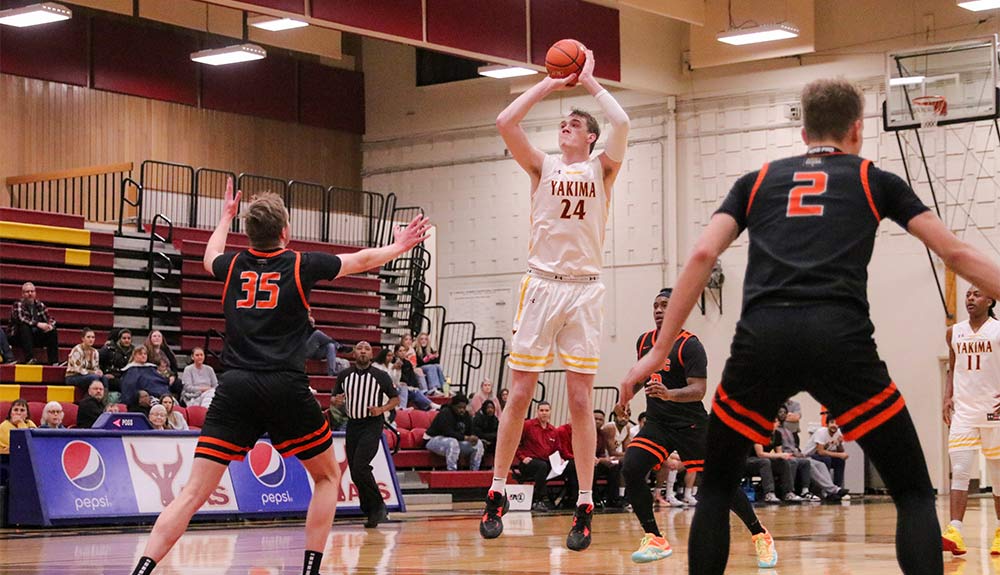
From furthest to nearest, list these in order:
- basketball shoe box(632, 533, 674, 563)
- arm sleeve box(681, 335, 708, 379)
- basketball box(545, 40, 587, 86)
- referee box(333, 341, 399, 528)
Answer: referee box(333, 341, 399, 528) → arm sleeve box(681, 335, 708, 379) → basketball shoe box(632, 533, 674, 563) → basketball box(545, 40, 587, 86)

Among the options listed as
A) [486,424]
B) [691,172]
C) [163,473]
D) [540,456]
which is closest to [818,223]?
[163,473]

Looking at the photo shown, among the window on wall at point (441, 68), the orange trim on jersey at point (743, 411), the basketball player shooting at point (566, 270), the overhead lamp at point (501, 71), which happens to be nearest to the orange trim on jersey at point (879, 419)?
the orange trim on jersey at point (743, 411)

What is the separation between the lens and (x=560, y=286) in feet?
26.7

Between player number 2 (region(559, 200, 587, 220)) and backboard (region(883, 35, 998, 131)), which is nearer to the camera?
player number 2 (region(559, 200, 587, 220))

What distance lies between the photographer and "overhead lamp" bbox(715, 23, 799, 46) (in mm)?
23500

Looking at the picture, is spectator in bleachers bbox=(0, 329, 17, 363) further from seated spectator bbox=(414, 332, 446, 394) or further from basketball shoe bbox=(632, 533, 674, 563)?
basketball shoe bbox=(632, 533, 674, 563)

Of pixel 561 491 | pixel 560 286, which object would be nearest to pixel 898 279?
pixel 561 491

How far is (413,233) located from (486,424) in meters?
13.8

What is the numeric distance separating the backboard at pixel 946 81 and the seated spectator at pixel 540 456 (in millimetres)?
7561

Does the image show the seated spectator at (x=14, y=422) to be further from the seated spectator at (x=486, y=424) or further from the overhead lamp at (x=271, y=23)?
the overhead lamp at (x=271, y=23)

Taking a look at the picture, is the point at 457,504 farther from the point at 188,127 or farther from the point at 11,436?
Answer: the point at 188,127

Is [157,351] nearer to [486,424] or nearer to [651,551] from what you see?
[486,424]

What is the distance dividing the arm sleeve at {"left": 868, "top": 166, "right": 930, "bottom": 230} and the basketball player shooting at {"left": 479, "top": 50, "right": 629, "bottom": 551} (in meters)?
3.66

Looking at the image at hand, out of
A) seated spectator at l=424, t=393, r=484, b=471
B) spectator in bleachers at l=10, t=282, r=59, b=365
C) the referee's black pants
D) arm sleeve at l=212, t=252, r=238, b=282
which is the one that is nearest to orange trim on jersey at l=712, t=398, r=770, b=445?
arm sleeve at l=212, t=252, r=238, b=282
